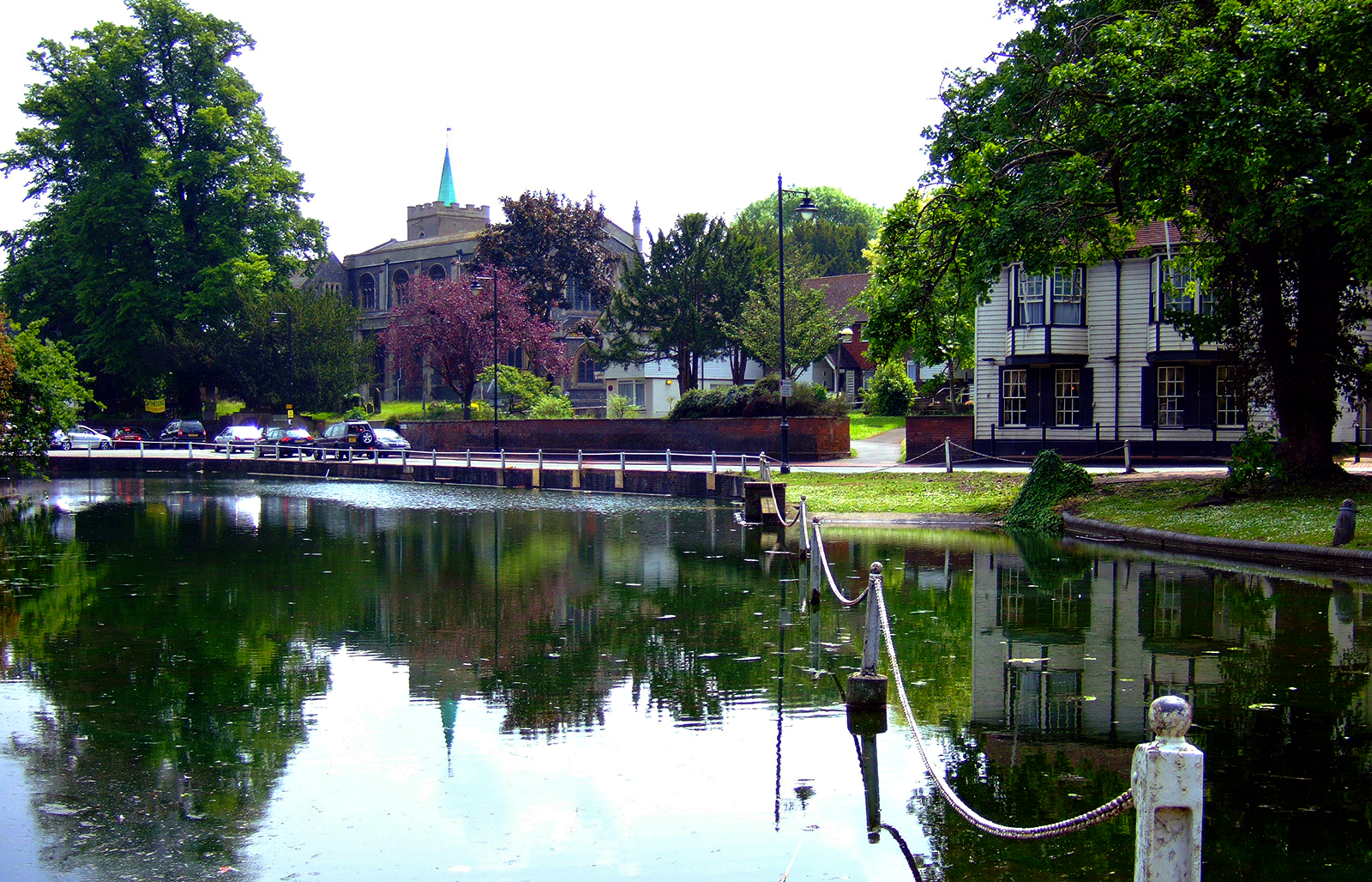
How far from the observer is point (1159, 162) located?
765 inches

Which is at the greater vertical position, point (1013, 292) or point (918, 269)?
point (1013, 292)

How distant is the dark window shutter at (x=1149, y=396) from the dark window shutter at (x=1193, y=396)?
0.85m

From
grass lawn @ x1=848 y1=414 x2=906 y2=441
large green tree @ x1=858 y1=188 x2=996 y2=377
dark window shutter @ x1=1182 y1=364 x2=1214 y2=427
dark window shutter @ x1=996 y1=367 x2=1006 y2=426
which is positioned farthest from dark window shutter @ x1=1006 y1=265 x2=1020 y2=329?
large green tree @ x1=858 y1=188 x2=996 y2=377

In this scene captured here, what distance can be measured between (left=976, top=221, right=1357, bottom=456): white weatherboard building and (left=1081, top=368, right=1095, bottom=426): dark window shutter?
0.04 metres

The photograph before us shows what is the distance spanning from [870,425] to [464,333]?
70.9 feet

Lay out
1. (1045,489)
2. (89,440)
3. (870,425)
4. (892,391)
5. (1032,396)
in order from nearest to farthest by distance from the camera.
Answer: (1045,489) → (1032,396) → (870,425) → (892,391) → (89,440)

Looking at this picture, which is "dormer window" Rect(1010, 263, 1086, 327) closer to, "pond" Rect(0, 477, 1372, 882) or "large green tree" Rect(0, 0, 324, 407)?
"pond" Rect(0, 477, 1372, 882)

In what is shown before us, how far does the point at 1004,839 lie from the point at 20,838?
5.38 metres

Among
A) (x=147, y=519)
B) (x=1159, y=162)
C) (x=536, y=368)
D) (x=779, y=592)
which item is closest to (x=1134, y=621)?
(x=779, y=592)

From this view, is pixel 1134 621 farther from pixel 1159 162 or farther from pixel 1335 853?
pixel 1159 162

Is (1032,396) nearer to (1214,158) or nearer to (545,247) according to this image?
(1214,158)

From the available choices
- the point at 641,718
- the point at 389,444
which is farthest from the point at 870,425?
the point at 641,718

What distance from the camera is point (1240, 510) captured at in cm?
2228

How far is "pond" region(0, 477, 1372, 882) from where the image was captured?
6691 millimetres
